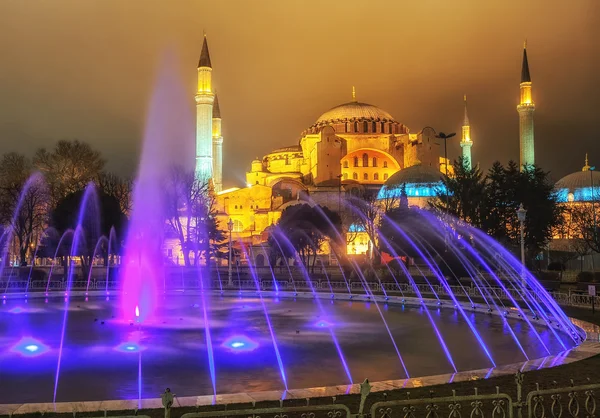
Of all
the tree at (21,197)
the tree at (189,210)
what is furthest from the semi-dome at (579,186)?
the tree at (21,197)

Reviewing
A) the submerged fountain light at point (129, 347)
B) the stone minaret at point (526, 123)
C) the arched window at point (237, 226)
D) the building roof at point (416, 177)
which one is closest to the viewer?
the submerged fountain light at point (129, 347)

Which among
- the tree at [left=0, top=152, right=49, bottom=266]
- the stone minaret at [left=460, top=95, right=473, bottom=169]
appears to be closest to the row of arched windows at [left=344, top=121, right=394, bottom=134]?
the stone minaret at [left=460, top=95, right=473, bottom=169]

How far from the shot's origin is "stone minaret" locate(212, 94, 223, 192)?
75.2 meters

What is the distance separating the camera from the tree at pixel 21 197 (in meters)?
39.0

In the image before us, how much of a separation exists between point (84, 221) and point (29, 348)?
1107 inches

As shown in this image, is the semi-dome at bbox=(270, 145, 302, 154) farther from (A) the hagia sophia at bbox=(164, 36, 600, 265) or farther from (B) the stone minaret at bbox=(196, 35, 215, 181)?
(B) the stone minaret at bbox=(196, 35, 215, 181)

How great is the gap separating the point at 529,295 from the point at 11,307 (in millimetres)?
A: 18592

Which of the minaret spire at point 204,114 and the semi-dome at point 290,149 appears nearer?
the minaret spire at point 204,114

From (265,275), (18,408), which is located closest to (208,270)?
(265,275)

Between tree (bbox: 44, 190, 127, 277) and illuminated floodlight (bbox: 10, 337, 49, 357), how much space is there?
25.4m

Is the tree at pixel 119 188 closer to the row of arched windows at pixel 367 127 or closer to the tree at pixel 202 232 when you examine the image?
the tree at pixel 202 232

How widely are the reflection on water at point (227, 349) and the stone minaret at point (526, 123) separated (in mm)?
44683

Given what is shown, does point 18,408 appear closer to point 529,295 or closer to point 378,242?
point 529,295

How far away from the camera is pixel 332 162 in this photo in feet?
249
